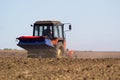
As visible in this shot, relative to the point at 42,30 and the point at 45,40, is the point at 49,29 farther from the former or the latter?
the point at 45,40

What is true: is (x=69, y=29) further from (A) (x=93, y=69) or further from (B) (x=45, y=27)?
(A) (x=93, y=69)

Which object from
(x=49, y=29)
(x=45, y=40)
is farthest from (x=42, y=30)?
(x=45, y=40)

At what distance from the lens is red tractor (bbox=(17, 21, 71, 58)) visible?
20.5m

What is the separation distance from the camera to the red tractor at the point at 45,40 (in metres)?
20.5

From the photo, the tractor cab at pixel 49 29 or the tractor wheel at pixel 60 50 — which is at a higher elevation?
the tractor cab at pixel 49 29

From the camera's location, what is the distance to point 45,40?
20203 mm

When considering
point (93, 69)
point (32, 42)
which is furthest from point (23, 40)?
point (93, 69)

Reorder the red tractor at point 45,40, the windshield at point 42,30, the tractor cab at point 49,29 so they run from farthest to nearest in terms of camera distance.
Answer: the windshield at point 42,30 < the tractor cab at point 49,29 < the red tractor at point 45,40

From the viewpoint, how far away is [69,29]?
2055 centimetres

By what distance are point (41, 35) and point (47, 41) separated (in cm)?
137

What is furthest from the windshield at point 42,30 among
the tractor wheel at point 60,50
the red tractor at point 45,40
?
the tractor wheel at point 60,50

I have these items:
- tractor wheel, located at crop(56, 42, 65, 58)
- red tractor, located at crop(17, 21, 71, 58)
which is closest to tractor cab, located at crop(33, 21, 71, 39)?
red tractor, located at crop(17, 21, 71, 58)

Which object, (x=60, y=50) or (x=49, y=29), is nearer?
(x=49, y=29)

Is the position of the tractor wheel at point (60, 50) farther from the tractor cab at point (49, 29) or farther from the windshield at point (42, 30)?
the windshield at point (42, 30)
